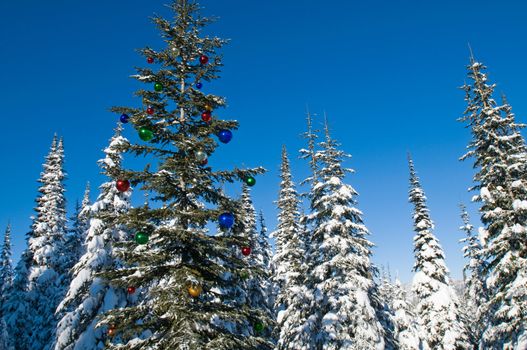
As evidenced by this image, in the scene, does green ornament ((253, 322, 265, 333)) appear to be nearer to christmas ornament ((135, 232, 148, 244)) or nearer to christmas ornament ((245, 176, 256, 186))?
christmas ornament ((135, 232, 148, 244))

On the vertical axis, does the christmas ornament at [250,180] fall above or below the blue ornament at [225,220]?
above

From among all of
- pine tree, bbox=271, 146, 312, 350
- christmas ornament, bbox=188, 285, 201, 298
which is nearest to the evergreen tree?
pine tree, bbox=271, 146, 312, 350

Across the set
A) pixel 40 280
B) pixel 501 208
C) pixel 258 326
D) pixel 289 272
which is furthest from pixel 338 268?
pixel 40 280

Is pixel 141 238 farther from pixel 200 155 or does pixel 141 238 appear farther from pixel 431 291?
pixel 431 291

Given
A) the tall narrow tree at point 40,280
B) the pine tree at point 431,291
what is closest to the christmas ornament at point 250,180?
the pine tree at point 431,291

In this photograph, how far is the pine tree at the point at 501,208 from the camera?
55.6 feet

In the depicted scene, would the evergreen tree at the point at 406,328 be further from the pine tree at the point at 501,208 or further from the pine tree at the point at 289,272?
the pine tree at the point at 501,208

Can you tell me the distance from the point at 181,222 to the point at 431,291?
26609mm

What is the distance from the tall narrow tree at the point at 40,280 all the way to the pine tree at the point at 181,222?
88.9ft

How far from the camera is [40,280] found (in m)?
32.3

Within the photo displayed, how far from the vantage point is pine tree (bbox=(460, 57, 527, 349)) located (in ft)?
55.6

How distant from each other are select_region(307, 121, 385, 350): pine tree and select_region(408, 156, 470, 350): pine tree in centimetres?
907

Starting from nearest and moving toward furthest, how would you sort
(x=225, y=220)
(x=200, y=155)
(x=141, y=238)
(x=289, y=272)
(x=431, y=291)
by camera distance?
(x=141, y=238) < (x=225, y=220) < (x=200, y=155) < (x=289, y=272) < (x=431, y=291)

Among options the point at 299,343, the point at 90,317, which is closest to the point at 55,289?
the point at 90,317
